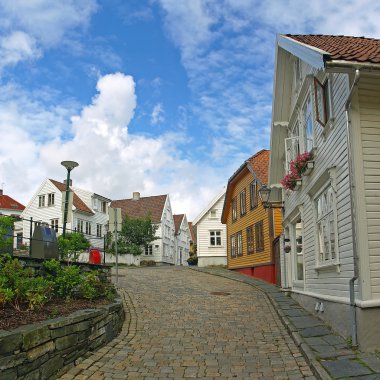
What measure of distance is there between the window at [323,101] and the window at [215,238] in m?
31.6

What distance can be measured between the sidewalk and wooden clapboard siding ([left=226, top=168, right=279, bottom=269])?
10758 millimetres

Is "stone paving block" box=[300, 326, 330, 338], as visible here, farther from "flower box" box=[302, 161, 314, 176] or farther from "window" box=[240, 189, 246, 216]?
"window" box=[240, 189, 246, 216]

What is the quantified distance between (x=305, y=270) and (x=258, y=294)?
3926 millimetres

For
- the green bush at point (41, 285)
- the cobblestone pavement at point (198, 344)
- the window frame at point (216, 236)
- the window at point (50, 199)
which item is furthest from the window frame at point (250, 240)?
the window at point (50, 199)

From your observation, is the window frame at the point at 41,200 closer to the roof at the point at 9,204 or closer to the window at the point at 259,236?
the roof at the point at 9,204

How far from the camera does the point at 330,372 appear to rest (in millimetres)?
6277

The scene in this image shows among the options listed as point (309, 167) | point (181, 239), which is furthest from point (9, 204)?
point (309, 167)

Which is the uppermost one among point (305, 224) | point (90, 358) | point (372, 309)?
point (305, 224)

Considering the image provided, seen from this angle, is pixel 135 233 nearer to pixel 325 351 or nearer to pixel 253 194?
pixel 253 194

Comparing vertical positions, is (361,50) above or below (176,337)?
above

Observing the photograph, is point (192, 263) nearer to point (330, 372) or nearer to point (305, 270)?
point (305, 270)

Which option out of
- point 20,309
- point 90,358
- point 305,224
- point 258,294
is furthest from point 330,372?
point 258,294

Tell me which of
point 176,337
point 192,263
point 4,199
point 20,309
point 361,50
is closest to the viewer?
point 20,309

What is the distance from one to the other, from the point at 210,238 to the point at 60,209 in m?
14.5
